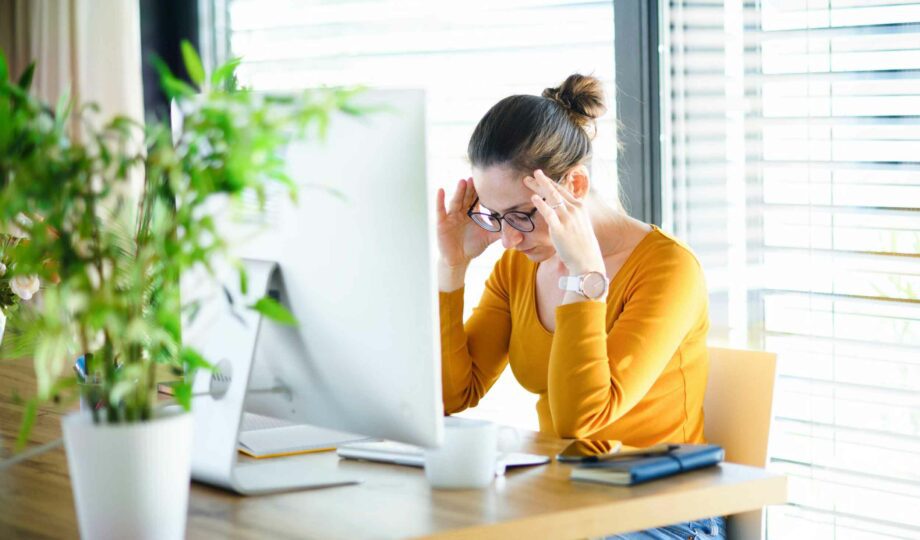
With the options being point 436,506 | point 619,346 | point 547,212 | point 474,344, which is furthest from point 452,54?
point 436,506

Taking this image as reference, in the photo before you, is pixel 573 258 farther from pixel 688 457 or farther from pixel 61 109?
pixel 61 109

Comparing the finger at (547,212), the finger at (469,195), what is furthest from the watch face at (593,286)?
the finger at (469,195)

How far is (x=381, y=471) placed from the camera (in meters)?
1.52

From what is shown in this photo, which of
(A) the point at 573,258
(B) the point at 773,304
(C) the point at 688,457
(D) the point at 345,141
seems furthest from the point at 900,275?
(D) the point at 345,141

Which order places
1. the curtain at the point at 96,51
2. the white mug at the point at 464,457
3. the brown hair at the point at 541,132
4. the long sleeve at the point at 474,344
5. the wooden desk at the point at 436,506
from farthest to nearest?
1. the curtain at the point at 96,51
2. the long sleeve at the point at 474,344
3. the brown hair at the point at 541,132
4. the white mug at the point at 464,457
5. the wooden desk at the point at 436,506

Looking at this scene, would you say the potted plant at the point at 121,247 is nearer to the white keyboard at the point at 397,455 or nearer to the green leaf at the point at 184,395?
the green leaf at the point at 184,395

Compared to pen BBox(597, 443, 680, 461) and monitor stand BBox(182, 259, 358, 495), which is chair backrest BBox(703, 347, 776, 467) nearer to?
pen BBox(597, 443, 680, 461)

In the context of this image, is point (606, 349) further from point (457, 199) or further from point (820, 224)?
point (820, 224)

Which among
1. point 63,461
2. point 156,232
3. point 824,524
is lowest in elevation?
point 824,524

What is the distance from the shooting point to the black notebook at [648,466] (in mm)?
1380

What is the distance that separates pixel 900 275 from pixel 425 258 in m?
1.35

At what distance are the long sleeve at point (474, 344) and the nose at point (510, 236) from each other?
196mm

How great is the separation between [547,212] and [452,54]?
4.64 feet

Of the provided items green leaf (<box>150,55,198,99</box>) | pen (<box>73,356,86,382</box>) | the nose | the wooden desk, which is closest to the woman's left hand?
the nose
